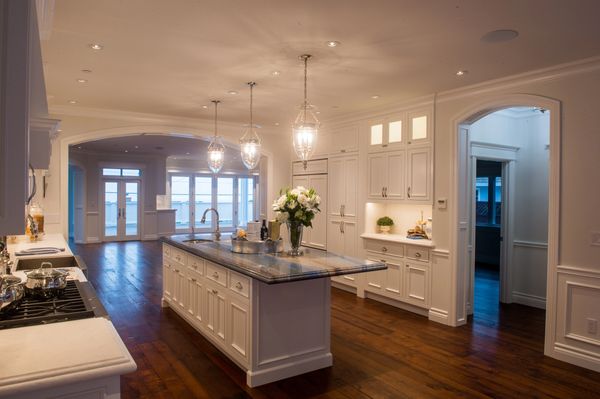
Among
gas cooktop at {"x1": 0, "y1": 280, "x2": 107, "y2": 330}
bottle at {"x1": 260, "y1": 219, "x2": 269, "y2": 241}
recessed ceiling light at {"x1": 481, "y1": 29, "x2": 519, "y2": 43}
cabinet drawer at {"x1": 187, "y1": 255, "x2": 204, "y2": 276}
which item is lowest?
cabinet drawer at {"x1": 187, "y1": 255, "x2": 204, "y2": 276}

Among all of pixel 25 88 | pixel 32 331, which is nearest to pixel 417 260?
pixel 32 331

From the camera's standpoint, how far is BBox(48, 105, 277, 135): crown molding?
18.6ft

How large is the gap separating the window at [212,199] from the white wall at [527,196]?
10178mm

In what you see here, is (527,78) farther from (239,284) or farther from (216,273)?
(216,273)

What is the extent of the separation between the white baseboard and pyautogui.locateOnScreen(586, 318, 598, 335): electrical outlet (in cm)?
191

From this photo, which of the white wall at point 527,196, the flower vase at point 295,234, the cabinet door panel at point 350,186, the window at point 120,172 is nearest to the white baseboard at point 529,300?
the white wall at point 527,196

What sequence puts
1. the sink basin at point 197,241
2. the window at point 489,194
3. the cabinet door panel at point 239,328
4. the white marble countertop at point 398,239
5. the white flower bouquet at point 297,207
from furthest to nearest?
the window at point 489,194
the white marble countertop at point 398,239
the sink basin at point 197,241
the white flower bouquet at point 297,207
the cabinet door panel at point 239,328

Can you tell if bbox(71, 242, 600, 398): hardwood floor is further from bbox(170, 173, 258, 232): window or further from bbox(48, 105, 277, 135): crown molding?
bbox(170, 173, 258, 232): window

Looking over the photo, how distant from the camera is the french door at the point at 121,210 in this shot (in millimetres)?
11969

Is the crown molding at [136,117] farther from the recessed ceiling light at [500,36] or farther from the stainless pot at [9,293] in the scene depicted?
the recessed ceiling light at [500,36]

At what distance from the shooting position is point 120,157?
1193cm

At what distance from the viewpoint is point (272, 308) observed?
127 inches

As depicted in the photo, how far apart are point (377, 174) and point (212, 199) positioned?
1002cm

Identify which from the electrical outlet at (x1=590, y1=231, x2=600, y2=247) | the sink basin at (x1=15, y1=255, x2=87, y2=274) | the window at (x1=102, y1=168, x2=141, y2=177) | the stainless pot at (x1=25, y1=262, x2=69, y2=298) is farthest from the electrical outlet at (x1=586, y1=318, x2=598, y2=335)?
the window at (x1=102, y1=168, x2=141, y2=177)
